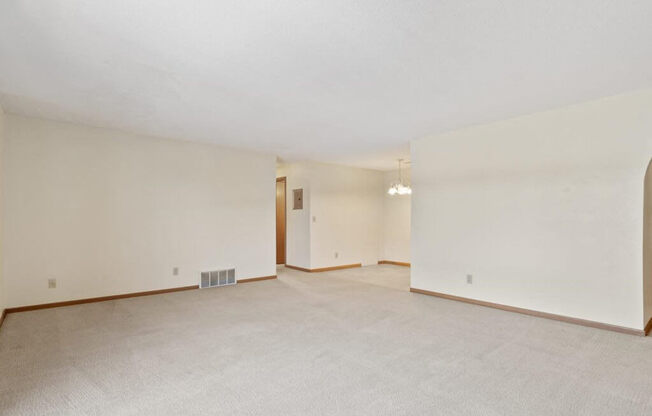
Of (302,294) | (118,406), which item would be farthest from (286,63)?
(302,294)

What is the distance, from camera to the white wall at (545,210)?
3297 mm

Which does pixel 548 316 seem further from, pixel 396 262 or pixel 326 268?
pixel 396 262

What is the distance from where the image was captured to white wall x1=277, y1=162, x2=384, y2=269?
7039 mm

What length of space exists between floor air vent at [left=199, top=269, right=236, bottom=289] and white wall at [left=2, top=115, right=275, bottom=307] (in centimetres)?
12

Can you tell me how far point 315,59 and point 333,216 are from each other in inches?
197

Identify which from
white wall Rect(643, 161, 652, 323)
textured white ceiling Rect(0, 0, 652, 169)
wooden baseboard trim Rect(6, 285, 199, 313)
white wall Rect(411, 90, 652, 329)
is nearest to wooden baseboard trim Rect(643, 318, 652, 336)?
white wall Rect(643, 161, 652, 323)

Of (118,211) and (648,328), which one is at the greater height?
(118,211)

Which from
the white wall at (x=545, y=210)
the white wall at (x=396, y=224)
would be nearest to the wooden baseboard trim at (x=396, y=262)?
the white wall at (x=396, y=224)

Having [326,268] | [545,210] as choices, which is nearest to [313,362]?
[545,210]

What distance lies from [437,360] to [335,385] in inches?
35.9

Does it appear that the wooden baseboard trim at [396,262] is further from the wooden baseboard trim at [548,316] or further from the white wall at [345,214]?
the wooden baseboard trim at [548,316]

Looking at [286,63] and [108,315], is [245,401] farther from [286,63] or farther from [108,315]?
[108,315]

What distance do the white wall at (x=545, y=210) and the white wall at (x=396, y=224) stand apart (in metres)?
2.99

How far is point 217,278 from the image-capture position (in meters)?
5.52
